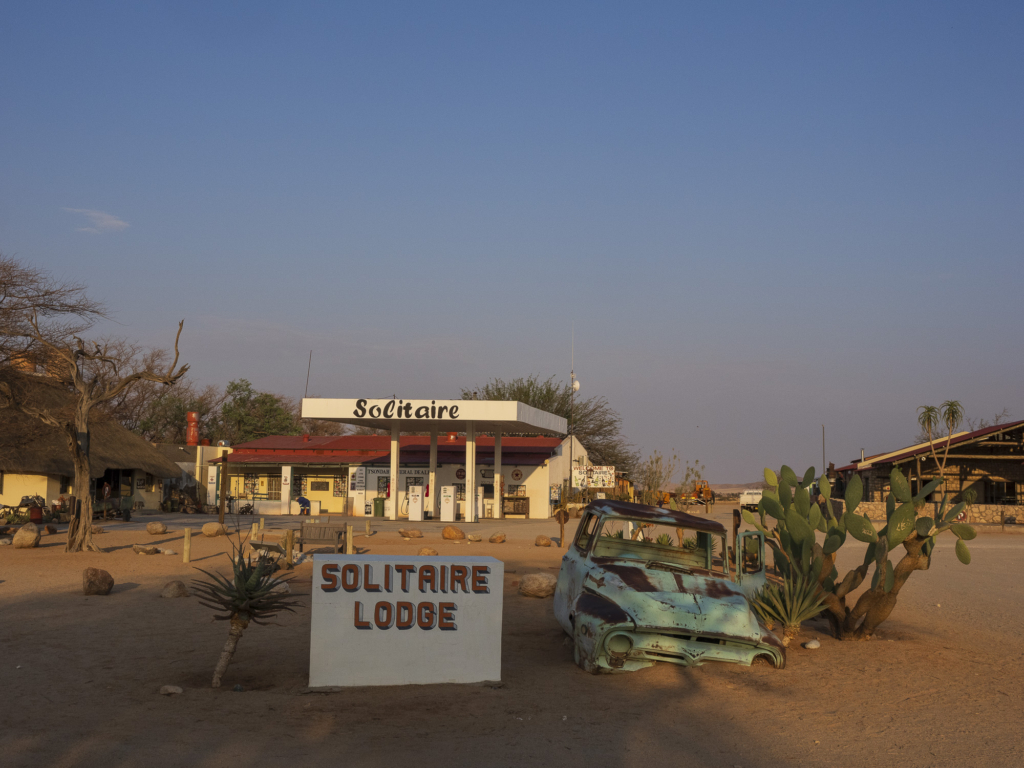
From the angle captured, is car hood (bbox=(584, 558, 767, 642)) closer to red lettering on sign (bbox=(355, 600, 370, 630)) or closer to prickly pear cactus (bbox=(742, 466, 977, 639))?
prickly pear cactus (bbox=(742, 466, 977, 639))

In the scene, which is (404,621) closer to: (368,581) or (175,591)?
(368,581)

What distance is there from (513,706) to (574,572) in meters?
2.42

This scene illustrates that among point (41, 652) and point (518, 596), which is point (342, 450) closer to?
point (518, 596)

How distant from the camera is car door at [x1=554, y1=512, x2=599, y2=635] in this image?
902 cm

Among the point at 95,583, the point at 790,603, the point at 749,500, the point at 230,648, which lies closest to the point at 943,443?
the point at 749,500

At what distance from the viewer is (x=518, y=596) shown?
46.3ft

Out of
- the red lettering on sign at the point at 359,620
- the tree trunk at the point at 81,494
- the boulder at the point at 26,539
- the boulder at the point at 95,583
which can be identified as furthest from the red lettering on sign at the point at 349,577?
the boulder at the point at 26,539

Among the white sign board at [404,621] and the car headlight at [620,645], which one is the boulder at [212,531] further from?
the car headlight at [620,645]

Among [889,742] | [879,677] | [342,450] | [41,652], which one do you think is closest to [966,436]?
[342,450]

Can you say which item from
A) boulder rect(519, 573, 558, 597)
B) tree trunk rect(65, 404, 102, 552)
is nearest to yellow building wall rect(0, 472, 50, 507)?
tree trunk rect(65, 404, 102, 552)

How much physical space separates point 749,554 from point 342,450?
3551cm

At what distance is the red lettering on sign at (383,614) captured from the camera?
7.68m

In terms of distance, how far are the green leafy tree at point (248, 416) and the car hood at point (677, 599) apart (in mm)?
66464

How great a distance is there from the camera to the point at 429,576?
7.85 meters
